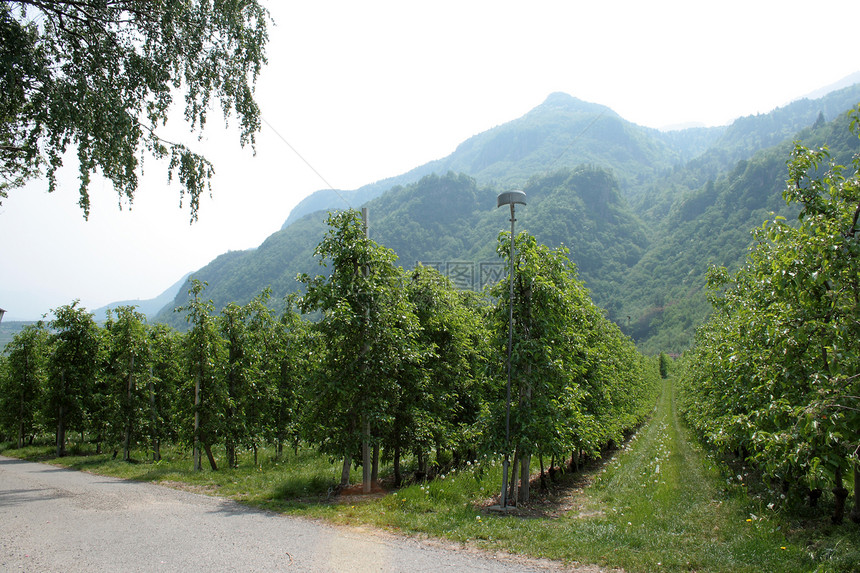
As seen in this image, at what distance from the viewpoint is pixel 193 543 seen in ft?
22.8

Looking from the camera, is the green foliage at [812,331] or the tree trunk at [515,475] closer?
the green foliage at [812,331]

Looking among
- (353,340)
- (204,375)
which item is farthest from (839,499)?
(204,375)

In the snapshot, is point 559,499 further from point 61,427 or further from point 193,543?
point 61,427

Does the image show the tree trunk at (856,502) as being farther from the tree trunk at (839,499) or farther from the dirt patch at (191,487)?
the dirt patch at (191,487)

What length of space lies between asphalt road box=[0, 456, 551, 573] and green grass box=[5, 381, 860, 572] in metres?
0.76

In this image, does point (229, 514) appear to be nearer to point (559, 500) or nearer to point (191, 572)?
point (191, 572)

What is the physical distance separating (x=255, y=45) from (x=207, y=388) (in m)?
11.1

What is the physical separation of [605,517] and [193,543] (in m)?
7.74

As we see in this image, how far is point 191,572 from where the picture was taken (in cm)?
579

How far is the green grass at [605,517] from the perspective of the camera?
6.20 meters

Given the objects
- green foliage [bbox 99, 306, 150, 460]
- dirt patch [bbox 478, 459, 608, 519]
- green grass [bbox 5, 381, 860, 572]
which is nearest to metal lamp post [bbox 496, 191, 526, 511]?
dirt patch [bbox 478, 459, 608, 519]

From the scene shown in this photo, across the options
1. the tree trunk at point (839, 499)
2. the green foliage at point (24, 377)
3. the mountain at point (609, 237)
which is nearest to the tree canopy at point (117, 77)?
the tree trunk at point (839, 499)

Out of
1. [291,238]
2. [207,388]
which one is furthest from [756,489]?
[291,238]

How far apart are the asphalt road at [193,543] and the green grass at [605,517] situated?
2.48 ft
